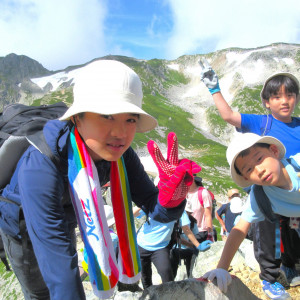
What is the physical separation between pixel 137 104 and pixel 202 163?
258 feet

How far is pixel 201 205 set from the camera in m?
8.00

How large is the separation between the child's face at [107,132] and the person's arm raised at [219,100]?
241 centimetres

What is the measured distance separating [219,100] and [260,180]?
2017 mm

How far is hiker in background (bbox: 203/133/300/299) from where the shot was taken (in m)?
3.28

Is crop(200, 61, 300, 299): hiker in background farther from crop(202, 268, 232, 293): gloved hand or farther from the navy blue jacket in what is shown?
the navy blue jacket

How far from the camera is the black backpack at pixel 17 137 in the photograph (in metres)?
2.62

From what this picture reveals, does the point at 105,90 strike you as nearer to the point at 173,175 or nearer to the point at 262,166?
the point at 173,175

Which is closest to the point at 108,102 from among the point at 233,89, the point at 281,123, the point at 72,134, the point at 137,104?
the point at 137,104

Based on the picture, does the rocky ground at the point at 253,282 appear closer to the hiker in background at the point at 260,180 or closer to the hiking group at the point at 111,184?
Answer: the hiking group at the point at 111,184

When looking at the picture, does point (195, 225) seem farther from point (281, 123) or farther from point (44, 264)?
point (44, 264)

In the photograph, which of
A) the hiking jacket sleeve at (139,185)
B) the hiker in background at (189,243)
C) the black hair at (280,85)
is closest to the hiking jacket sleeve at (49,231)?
the hiking jacket sleeve at (139,185)

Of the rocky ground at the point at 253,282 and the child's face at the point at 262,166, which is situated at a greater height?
the child's face at the point at 262,166

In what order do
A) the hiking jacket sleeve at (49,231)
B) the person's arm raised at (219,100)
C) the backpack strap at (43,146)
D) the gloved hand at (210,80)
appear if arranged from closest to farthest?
the hiking jacket sleeve at (49,231) < the backpack strap at (43,146) < the person's arm raised at (219,100) < the gloved hand at (210,80)

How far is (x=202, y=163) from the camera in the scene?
261 ft
